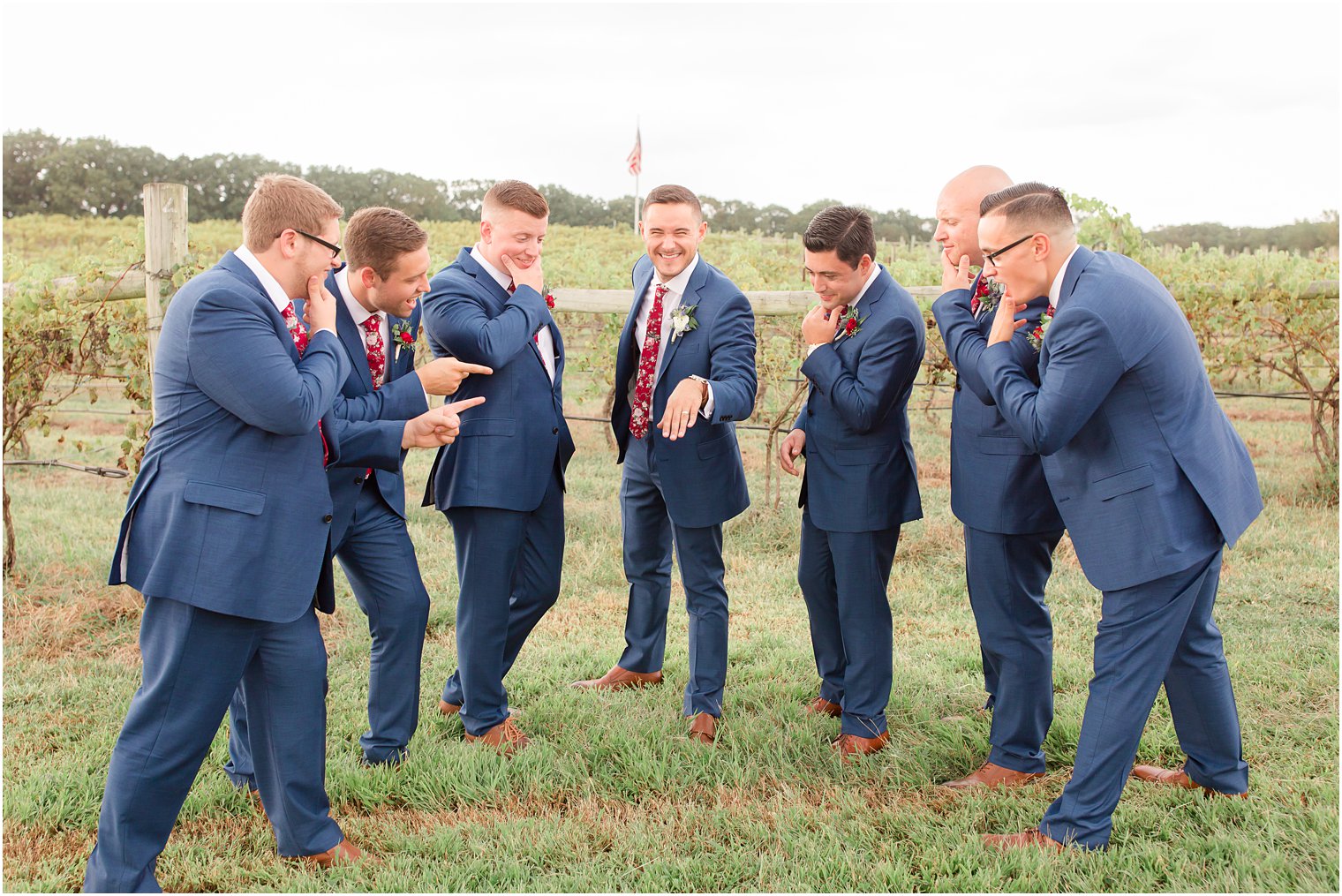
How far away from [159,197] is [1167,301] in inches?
209

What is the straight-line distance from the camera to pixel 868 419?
4234mm

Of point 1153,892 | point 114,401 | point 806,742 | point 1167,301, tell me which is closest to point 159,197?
point 806,742

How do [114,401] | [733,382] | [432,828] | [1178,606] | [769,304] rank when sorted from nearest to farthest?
[1178,606]
[432,828]
[733,382]
[769,304]
[114,401]

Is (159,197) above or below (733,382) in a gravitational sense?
above

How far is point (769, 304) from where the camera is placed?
802cm

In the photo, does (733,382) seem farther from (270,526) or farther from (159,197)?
(159,197)

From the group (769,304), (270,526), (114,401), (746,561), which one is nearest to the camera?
(270,526)

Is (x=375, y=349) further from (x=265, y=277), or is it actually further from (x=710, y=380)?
(x=710, y=380)

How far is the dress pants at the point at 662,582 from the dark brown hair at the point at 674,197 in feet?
3.37

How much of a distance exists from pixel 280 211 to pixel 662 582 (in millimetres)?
2743

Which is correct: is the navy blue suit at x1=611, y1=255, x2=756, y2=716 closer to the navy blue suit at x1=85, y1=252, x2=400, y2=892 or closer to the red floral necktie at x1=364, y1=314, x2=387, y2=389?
the red floral necktie at x1=364, y1=314, x2=387, y2=389

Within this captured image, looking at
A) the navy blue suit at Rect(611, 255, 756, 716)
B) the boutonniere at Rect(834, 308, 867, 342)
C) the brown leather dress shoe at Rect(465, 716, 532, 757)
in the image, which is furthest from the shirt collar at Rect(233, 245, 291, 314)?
the boutonniere at Rect(834, 308, 867, 342)

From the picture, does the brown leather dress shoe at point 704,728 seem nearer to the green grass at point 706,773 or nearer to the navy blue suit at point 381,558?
the green grass at point 706,773

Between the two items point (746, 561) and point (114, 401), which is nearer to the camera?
point (746, 561)
